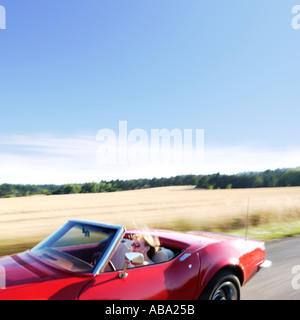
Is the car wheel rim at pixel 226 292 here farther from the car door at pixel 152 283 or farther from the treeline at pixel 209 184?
the treeline at pixel 209 184

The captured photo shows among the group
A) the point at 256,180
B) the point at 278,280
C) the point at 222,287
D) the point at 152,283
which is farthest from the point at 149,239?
the point at 256,180

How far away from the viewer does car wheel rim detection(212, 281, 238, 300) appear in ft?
10.2

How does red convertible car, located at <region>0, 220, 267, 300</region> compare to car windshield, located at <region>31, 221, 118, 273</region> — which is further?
car windshield, located at <region>31, 221, 118, 273</region>

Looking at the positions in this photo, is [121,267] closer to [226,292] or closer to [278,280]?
[226,292]

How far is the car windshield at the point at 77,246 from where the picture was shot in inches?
104

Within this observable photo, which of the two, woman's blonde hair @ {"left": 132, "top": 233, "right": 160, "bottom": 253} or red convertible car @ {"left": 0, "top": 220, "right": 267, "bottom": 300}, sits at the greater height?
woman's blonde hair @ {"left": 132, "top": 233, "right": 160, "bottom": 253}

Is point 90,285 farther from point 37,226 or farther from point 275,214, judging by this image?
point 275,214

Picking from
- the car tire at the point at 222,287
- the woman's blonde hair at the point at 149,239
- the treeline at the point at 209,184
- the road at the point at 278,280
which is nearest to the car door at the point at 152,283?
the car tire at the point at 222,287

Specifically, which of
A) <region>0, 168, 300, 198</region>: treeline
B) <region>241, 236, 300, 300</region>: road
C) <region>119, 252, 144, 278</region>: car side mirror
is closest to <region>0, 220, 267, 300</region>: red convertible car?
<region>119, 252, 144, 278</region>: car side mirror

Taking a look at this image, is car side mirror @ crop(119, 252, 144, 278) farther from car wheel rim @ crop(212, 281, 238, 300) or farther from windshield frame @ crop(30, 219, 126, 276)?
car wheel rim @ crop(212, 281, 238, 300)

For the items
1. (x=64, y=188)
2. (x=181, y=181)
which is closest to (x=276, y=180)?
(x=181, y=181)

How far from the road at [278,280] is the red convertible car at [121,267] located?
0.58m

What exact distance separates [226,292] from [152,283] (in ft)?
3.59
